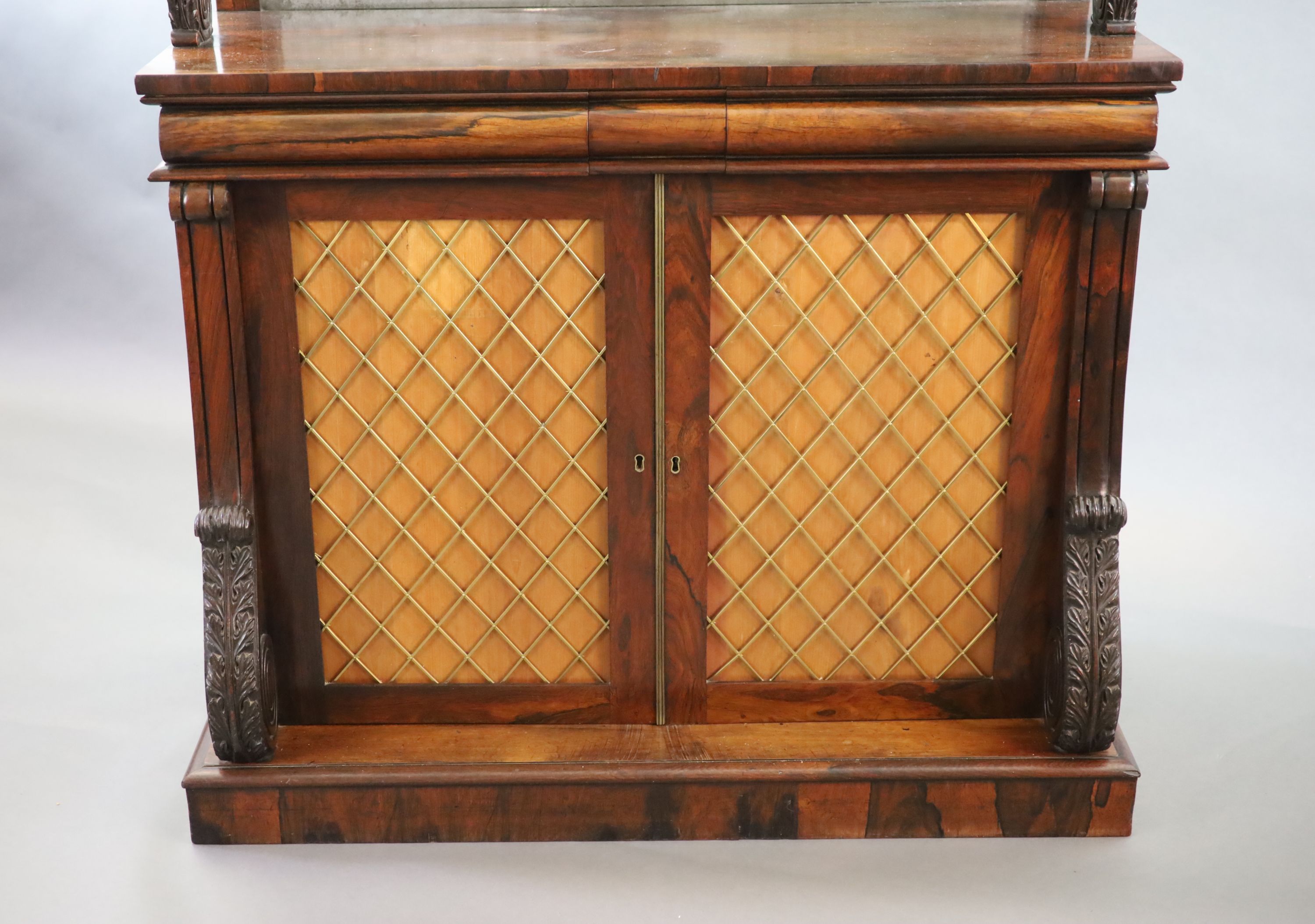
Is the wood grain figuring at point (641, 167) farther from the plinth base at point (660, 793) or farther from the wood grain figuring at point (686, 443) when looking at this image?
the plinth base at point (660, 793)

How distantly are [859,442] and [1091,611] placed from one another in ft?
1.68

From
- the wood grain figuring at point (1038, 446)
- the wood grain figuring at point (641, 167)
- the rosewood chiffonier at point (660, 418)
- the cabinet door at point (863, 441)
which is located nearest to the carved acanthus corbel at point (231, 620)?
the rosewood chiffonier at point (660, 418)

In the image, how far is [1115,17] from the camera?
9.65 ft

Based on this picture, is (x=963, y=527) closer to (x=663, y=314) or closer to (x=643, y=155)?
(x=663, y=314)

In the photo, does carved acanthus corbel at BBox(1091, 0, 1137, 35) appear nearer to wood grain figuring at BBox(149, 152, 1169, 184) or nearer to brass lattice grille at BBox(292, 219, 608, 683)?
wood grain figuring at BBox(149, 152, 1169, 184)

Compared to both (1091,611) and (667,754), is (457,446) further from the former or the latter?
(1091,611)

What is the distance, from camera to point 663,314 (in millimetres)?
2906

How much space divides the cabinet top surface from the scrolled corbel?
76 centimetres

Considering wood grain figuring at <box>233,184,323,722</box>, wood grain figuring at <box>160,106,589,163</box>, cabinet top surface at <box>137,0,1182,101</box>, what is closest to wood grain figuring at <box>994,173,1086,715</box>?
cabinet top surface at <box>137,0,1182,101</box>

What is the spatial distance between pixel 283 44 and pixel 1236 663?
2.34 meters

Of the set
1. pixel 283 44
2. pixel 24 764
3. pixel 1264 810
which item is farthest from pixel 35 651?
pixel 1264 810

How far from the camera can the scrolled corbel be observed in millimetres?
2965

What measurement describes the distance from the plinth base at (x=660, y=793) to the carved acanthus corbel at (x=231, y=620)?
0.13 metres

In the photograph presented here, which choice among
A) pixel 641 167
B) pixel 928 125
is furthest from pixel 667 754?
pixel 928 125
